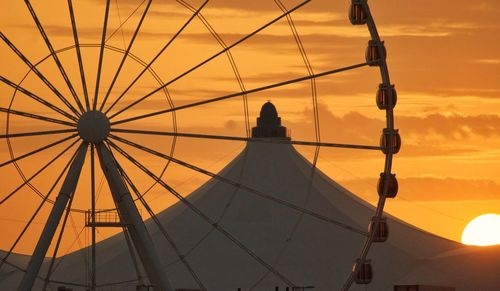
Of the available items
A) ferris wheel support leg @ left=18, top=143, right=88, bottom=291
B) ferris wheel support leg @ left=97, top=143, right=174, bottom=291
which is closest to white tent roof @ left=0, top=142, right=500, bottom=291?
ferris wheel support leg @ left=97, top=143, right=174, bottom=291

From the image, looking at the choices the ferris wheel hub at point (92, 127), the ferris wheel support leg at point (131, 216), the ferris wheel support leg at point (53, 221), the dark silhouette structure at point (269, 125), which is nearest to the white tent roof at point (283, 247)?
the dark silhouette structure at point (269, 125)

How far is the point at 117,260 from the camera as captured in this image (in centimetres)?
10919

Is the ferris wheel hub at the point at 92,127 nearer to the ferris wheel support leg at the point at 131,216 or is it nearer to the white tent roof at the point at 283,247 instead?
the ferris wheel support leg at the point at 131,216

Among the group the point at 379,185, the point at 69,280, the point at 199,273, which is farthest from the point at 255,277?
the point at 379,185

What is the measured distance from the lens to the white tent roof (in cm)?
10544

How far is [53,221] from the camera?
6550 cm

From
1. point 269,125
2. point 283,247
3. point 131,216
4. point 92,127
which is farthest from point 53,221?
point 269,125

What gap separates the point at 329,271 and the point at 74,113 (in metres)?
42.6

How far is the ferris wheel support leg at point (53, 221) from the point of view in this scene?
6525 cm

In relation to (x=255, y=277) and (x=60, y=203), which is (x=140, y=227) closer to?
(x=60, y=203)

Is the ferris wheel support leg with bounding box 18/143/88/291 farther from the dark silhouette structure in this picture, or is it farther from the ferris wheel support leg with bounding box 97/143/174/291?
the dark silhouette structure

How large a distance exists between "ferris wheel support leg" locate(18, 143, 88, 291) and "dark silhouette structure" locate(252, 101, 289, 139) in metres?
47.6

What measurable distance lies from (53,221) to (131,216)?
9.25 ft

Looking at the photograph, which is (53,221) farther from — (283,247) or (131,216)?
(283,247)
